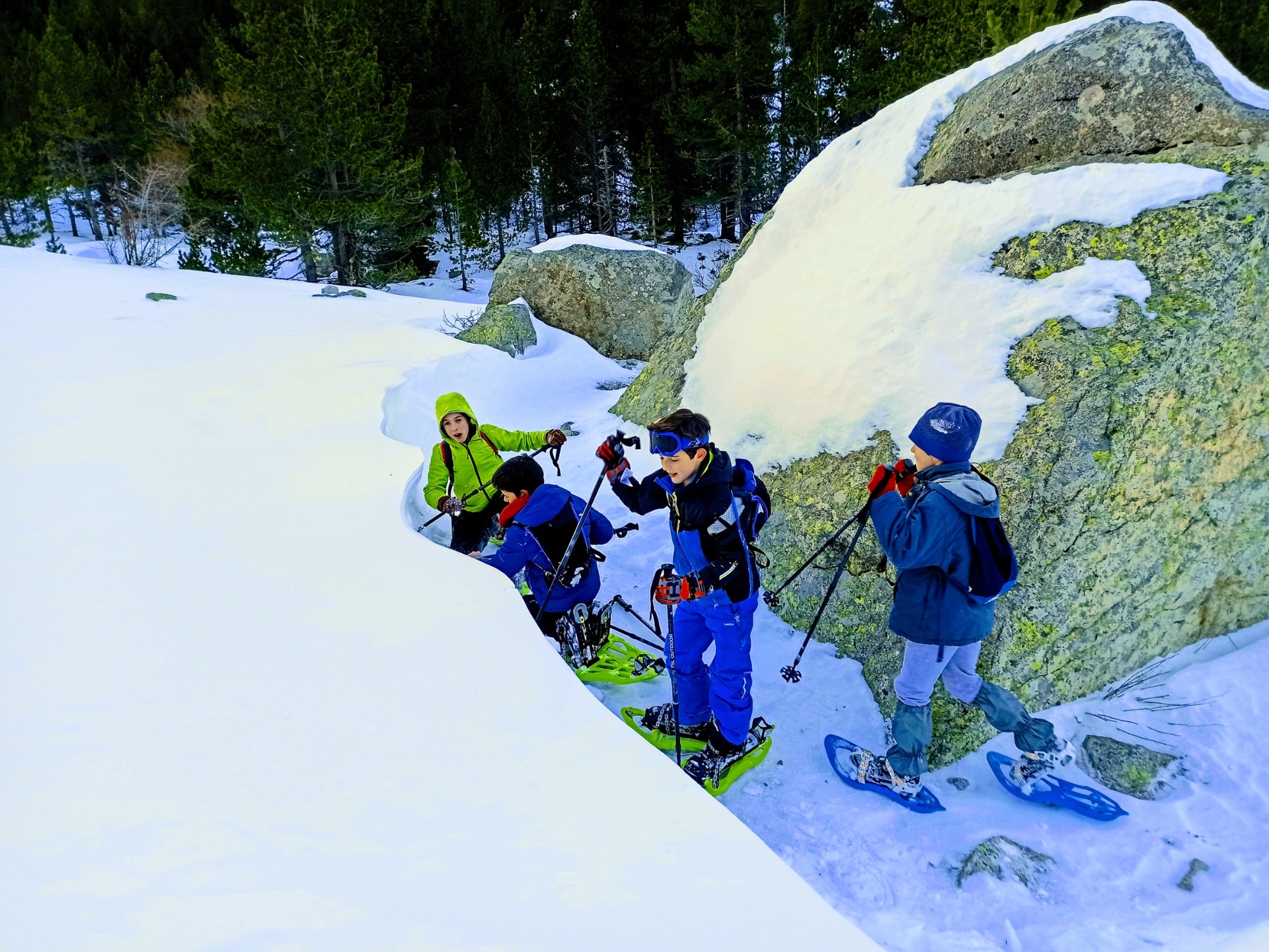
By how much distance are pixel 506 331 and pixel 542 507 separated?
6.76 m

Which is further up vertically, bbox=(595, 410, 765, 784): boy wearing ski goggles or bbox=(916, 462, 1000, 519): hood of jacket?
bbox=(916, 462, 1000, 519): hood of jacket

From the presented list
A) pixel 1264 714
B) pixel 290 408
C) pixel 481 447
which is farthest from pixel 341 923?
pixel 290 408

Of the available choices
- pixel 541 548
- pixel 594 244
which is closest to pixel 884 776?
pixel 541 548

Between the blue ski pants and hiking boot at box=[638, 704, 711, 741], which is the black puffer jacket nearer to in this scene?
the blue ski pants

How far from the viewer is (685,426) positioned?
10.3 feet

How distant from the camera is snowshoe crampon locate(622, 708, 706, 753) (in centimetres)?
350

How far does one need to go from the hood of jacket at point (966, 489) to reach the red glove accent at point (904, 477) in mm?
224

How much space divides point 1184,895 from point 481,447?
436cm

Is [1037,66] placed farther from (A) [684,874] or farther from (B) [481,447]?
(A) [684,874]

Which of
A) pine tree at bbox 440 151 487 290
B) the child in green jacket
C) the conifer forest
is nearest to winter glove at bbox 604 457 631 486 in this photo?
the child in green jacket

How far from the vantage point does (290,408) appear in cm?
626

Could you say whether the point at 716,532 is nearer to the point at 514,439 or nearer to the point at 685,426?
the point at 685,426

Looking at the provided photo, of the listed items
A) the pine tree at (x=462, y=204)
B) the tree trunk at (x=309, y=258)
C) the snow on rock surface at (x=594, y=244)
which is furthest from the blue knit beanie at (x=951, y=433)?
the pine tree at (x=462, y=204)

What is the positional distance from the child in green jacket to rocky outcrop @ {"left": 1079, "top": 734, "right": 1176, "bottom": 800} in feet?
11.7
